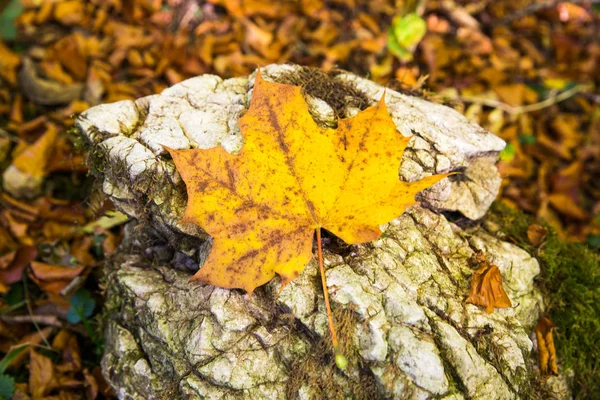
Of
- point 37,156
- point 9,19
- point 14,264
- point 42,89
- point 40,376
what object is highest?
point 9,19

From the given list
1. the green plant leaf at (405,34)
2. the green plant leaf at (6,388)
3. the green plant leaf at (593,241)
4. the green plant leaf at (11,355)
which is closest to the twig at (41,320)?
the green plant leaf at (11,355)

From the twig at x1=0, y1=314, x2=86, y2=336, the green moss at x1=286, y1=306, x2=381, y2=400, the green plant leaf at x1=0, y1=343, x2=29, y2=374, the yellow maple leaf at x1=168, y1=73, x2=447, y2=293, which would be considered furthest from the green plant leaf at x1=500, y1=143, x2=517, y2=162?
the green plant leaf at x1=0, y1=343, x2=29, y2=374

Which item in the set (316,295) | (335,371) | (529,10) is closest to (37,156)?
(316,295)

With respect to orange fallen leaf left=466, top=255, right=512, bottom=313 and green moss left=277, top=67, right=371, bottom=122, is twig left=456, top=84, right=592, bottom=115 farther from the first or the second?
orange fallen leaf left=466, top=255, right=512, bottom=313

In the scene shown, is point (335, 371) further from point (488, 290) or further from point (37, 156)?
point (37, 156)

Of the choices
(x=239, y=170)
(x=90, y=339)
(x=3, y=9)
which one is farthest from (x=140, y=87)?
(x=239, y=170)
